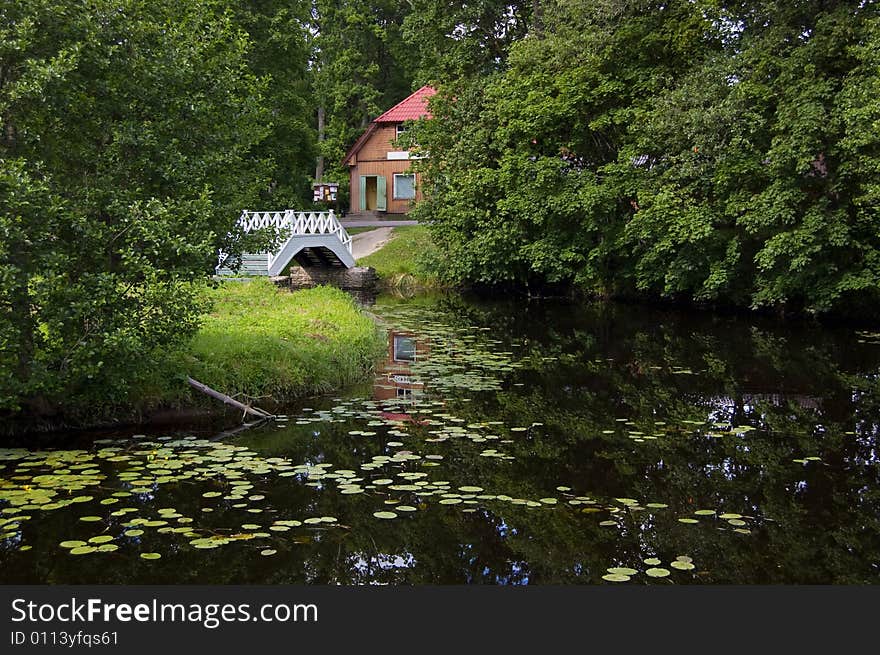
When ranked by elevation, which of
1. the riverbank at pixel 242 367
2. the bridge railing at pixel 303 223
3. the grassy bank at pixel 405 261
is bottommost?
the riverbank at pixel 242 367

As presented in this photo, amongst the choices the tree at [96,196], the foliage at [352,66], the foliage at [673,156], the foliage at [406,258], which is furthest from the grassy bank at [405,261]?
the tree at [96,196]

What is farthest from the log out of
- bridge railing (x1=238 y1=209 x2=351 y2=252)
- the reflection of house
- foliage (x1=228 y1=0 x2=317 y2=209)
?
foliage (x1=228 y1=0 x2=317 y2=209)

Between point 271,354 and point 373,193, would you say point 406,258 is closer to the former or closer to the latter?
point 373,193

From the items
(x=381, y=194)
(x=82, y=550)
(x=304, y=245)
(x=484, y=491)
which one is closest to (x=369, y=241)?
(x=381, y=194)

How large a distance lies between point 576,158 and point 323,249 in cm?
987

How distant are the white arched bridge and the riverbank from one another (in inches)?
428

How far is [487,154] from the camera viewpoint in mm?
25297

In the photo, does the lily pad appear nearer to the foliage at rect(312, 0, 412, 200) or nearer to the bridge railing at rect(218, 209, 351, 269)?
the bridge railing at rect(218, 209, 351, 269)

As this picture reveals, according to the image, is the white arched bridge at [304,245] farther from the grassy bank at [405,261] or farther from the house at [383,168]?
the house at [383,168]

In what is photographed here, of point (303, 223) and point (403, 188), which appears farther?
point (403, 188)

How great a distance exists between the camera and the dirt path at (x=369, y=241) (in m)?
34.0

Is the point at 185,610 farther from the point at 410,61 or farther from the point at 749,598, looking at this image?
the point at 410,61

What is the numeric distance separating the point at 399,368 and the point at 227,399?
4.17 metres

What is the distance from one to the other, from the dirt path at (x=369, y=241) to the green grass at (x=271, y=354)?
18964 millimetres
